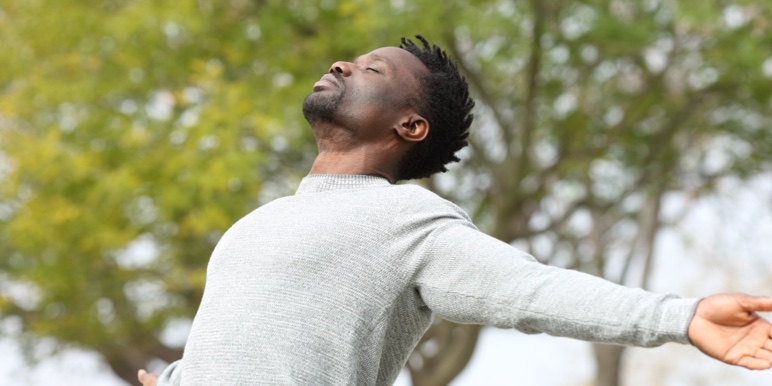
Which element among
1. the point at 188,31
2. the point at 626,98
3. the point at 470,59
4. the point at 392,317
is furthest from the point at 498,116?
the point at 392,317

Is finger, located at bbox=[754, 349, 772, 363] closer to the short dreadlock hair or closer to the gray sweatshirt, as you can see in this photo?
the gray sweatshirt

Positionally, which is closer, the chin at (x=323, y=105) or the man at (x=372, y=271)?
the man at (x=372, y=271)

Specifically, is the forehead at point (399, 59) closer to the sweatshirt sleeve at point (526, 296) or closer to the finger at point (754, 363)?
the sweatshirt sleeve at point (526, 296)

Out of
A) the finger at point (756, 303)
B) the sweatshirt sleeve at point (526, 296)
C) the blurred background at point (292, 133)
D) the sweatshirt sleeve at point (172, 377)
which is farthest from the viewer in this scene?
the blurred background at point (292, 133)

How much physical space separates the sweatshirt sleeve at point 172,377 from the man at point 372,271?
0.68ft

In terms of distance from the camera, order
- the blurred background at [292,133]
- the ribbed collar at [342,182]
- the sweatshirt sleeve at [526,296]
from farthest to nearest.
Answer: the blurred background at [292,133] < the ribbed collar at [342,182] < the sweatshirt sleeve at [526,296]

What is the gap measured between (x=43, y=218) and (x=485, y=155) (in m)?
5.11

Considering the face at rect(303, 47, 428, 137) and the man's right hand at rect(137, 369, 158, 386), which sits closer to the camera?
the face at rect(303, 47, 428, 137)

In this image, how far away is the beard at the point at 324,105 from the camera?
7.84 ft

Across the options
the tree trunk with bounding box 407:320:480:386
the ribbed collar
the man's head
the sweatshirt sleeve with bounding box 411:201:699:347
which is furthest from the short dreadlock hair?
the tree trunk with bounding box 407:320:480:386

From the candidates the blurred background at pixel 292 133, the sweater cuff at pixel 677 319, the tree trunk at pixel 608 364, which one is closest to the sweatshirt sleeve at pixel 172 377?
the sweater cuff at pixel 677 319

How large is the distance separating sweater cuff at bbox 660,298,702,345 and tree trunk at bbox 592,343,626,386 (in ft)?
37.0

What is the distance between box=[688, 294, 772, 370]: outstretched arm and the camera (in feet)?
5.62

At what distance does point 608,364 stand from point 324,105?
11.1 m
